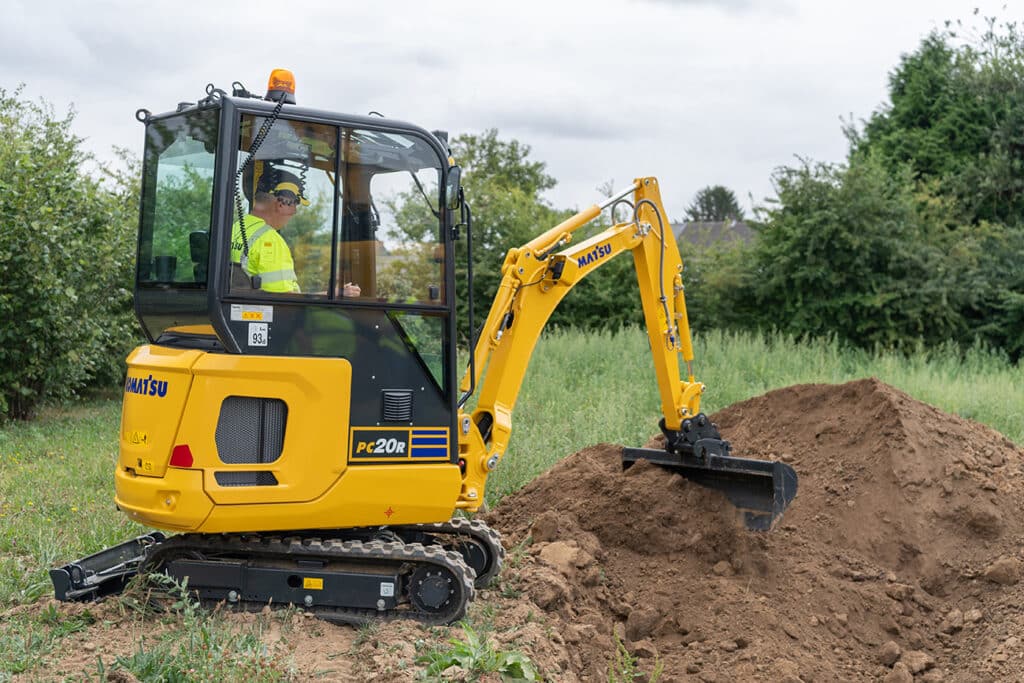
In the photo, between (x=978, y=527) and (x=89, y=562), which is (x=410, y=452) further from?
(x=978, y=527)

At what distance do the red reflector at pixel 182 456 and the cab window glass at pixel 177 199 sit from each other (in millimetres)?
816

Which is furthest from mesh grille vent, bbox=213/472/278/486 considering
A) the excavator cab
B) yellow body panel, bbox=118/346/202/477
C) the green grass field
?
the green grass field

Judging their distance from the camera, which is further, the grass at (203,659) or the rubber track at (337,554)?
the rubber track at (337,554)

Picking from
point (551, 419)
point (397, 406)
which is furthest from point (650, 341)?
point (551, 419)

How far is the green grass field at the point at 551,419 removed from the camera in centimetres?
695

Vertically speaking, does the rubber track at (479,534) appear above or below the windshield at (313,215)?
below

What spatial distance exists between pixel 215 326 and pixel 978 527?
5.70m

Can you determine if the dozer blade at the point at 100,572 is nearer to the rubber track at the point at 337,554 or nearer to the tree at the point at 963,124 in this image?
the rubber track at the point at 337,554

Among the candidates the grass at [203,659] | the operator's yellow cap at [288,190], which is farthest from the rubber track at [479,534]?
the operator's yellow cap at [288,190]

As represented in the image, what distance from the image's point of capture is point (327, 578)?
5.38 metres

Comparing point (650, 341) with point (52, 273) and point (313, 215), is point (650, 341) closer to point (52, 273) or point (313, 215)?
point (313, 215)

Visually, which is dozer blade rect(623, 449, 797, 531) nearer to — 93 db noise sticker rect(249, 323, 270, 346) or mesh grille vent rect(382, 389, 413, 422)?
mesh grille vent rect(382, 389, 413, 422)

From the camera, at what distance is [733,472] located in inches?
288

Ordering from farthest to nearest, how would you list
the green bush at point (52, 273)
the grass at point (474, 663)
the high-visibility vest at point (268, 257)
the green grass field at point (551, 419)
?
the green bush at point (52, 273) < the green grass field at point (551, 419) < the high-visibility vest at point (268, 257) < the grass at point (474, 663)
